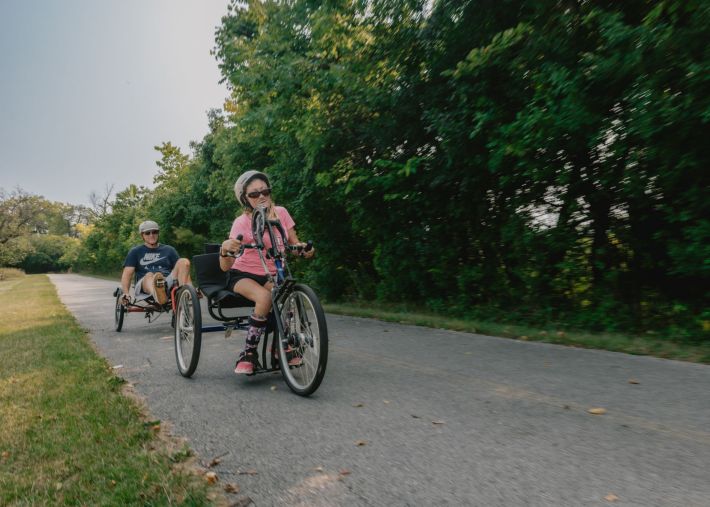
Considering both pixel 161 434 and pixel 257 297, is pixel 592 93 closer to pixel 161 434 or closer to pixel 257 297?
pixel 257 297

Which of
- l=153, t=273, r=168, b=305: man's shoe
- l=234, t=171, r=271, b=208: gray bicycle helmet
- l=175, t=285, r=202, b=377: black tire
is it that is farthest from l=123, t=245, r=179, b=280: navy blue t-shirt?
l=234, t=171, r=271, b=208: gray bicycle helmet

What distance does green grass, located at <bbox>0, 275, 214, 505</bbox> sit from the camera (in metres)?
2.69

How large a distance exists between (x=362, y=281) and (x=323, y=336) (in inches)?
335

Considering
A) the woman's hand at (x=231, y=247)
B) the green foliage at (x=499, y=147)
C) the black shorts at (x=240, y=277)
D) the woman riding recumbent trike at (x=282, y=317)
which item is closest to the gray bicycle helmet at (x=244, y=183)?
the woman riding recumbent trike at (x=282, y=317)

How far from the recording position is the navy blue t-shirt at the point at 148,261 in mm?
9438

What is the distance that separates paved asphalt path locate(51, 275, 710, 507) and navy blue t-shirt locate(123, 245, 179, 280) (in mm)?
3635

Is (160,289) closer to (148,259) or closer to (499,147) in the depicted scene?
(148,259)

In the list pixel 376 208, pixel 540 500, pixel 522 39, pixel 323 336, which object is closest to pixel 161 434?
pixel 323 336

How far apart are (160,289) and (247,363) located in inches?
194

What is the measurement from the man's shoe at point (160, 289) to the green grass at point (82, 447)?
317cm

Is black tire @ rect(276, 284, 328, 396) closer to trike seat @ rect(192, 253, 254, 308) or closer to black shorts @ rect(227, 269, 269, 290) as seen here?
black shorts @ rect(227, 269, 269, 290)

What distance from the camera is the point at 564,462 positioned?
289cm

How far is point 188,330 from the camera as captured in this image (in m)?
5.72

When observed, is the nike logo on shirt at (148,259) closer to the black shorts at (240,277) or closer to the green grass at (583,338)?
the green grass at (583,338)
